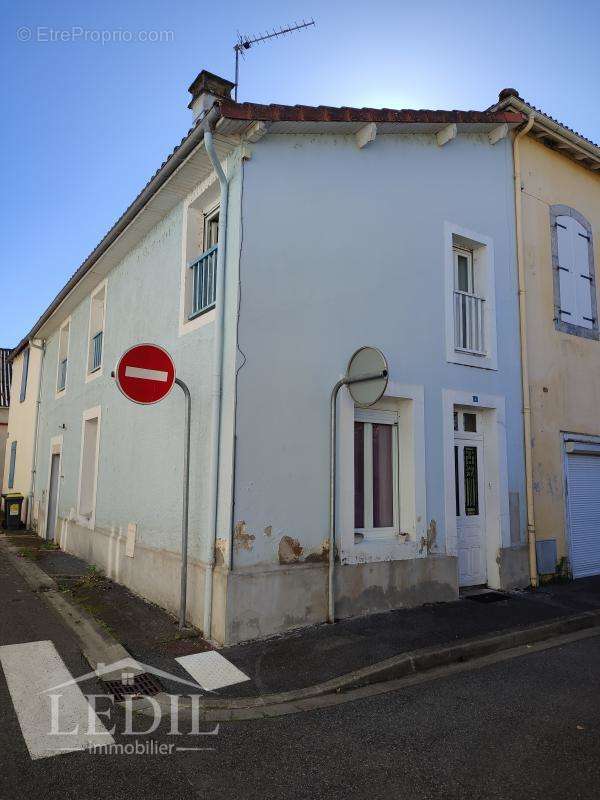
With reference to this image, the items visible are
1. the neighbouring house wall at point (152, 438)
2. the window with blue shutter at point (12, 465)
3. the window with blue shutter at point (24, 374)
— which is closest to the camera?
the neighbouring house wall at point (152, 438)

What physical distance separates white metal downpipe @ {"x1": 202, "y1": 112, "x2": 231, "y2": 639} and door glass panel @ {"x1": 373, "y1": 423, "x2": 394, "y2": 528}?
2031 mm

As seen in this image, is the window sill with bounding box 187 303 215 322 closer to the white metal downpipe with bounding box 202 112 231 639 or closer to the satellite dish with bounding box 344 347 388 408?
the white metal downpipe with bounding box 202 112 231 639

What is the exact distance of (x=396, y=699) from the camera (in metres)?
4.11

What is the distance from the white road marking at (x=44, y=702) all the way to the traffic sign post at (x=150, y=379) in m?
Answer: 1.33

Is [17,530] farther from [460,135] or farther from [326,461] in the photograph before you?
[460,135]

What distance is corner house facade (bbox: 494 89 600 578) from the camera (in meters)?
8.28

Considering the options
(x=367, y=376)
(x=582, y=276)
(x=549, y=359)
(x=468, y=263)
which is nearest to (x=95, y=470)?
(x=367, y=376)

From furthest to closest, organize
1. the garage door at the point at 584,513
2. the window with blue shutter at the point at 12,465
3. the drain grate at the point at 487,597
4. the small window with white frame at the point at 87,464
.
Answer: the window with blue shutter at the point at 12,465 < the small window with white frame at the point at 87,464 < the garage door at the point at 584,513 < the drain grate at the point at 487,597

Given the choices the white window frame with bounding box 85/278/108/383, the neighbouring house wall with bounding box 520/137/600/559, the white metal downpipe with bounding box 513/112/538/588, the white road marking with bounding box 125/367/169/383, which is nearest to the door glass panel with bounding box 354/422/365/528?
the white road marking with bounding box 125/367/169/383

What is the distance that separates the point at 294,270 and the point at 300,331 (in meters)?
0.69

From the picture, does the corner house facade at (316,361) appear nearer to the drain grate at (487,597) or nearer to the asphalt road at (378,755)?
the drain grate at (487,597)

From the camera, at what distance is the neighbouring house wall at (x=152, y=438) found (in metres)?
5.86

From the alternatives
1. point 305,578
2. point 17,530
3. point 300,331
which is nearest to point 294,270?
point 300,331

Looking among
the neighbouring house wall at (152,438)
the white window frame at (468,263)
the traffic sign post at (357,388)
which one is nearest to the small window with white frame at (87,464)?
the neighbouring house wall at (152,438)
